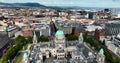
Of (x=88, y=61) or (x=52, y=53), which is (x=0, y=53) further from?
(x=88, y=61)

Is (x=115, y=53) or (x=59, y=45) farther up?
(x=59, y=45)

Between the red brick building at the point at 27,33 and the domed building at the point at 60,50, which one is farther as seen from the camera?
the red brick building at the point at 27,33

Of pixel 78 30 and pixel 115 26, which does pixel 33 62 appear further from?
pixel 115 26

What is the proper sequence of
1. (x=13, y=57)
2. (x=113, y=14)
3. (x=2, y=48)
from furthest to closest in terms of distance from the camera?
(x=113, y=14), (x=2, y=48), (x=13, y=57)

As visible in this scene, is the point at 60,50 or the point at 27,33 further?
the point at 27,33

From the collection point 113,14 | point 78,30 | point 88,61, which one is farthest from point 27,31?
point 113,14

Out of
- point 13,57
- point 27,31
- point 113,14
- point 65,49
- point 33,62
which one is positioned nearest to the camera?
point 33,62

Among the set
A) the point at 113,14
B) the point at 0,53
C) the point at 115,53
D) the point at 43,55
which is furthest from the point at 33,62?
the point at 113,14

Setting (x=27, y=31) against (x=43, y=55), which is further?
(x=27, y=31)

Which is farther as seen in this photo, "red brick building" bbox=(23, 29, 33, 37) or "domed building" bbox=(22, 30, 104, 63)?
"red brick building" bbox=(23, 29, 33, 37)

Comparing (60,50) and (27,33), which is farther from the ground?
(27,33)
